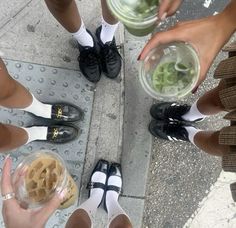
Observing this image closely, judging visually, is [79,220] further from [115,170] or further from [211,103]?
[211,103]

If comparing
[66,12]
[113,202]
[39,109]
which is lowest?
[113,202]

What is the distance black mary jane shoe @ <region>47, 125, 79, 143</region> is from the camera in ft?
7.48

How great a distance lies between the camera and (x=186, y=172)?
2.45m

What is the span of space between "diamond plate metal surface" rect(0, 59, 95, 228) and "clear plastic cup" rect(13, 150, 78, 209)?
552 millimetres

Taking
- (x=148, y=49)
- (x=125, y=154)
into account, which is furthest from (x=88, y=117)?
(x=148, y=49)

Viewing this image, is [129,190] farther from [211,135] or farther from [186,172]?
[211,135]

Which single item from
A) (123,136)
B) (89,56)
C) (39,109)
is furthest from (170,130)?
(39,109)

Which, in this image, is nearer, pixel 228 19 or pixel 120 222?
pixel 228 19

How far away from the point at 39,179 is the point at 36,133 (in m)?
0.57

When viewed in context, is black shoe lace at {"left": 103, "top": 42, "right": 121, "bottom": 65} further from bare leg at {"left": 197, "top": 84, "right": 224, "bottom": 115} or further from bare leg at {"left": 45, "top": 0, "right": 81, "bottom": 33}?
bare leg at {"left": 197, "top": 84, "right": 224, "bottom": 115}

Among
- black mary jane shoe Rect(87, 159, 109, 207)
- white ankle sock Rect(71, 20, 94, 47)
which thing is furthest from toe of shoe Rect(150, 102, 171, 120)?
white ankle sock Rect(71, 20, 94, 47)

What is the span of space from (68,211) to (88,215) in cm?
32

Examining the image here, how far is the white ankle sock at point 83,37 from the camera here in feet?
7.33

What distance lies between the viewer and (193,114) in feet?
7.41
